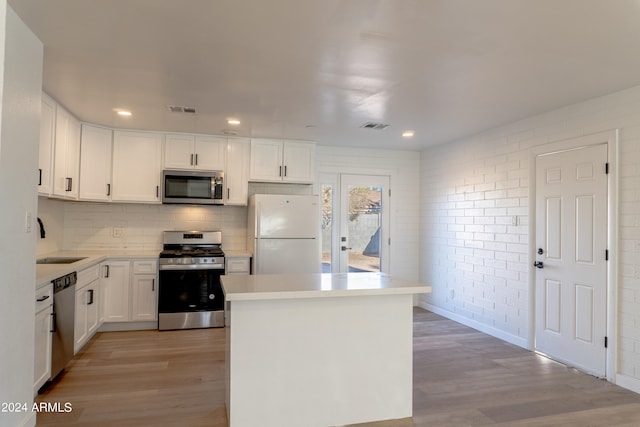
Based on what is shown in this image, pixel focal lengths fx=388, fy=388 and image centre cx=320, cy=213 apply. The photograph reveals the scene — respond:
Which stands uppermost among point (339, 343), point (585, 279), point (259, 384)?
point (585, 279)

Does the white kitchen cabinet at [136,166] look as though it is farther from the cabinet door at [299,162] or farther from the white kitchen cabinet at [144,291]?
the cabinet door at [299,162]

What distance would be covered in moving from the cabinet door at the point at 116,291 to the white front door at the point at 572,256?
15.1 ft

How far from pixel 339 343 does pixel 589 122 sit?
303cm

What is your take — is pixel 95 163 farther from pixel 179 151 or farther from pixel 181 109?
pixel 181 109

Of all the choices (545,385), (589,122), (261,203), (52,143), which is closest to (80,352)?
(52,143)

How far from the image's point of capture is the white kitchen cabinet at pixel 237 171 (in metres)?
5.11

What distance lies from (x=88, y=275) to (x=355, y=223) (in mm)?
3553

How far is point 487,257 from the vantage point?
4.76 meters

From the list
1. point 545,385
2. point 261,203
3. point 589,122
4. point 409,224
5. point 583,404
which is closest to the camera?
point 583,404

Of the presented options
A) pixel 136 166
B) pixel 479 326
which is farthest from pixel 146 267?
pixel 479 326

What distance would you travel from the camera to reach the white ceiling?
2068 mm

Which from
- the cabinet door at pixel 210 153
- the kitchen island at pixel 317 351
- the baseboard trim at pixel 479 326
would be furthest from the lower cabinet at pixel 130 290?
the baseboard trim at pixel 479 326

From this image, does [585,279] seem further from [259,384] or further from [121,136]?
[121,136]

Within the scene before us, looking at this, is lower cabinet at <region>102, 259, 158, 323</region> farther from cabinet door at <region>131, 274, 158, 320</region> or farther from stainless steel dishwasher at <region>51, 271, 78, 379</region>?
stainless steel dishwasher at <region>51, 271, 78, 379</region>
